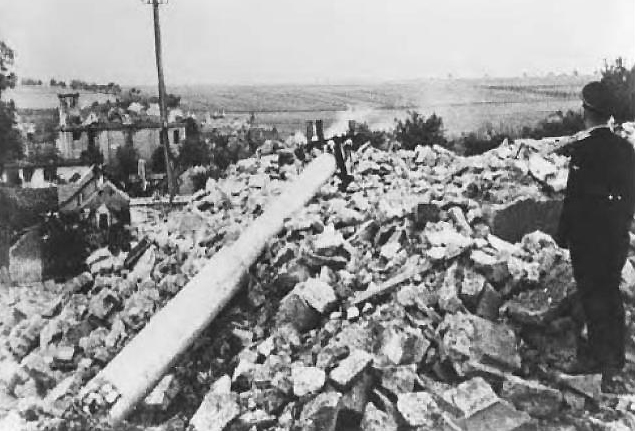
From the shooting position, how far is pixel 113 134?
5.38 m

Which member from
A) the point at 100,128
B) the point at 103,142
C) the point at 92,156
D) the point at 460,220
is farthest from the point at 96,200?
the point at 460,220

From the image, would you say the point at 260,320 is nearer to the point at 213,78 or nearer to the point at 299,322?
the point at 299,322

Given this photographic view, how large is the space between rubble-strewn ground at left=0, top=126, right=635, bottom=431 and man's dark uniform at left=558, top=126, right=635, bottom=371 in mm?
148

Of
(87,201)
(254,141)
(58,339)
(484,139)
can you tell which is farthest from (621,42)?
(58,339)

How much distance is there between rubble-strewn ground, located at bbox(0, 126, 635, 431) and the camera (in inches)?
130

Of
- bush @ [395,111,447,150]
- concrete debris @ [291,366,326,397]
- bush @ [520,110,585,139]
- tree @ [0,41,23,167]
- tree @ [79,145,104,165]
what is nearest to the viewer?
concrete debris @ [291,366,326,397]

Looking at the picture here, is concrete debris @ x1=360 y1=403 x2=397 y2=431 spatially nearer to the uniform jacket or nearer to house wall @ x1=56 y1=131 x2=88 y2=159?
the uniform jacket

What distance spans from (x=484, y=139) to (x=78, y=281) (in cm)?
424

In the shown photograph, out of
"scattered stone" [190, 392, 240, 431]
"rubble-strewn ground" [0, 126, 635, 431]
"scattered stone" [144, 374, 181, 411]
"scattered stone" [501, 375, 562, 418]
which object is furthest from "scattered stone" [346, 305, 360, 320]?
"scattered stone" [144, 374, 181, 411]

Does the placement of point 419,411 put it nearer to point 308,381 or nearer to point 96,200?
point 308,381

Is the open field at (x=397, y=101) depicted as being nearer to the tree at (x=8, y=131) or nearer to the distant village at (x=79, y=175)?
the distant village at (x=79, y=175)

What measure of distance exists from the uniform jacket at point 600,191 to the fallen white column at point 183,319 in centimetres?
201

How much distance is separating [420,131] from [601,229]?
326 centimetres

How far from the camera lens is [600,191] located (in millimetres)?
3486
